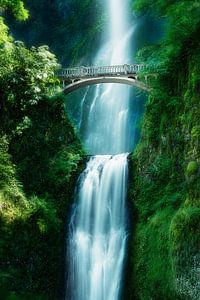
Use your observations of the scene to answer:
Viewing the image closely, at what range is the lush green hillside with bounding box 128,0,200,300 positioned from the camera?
45.5 feet

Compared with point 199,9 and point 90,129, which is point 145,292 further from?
point 90,129

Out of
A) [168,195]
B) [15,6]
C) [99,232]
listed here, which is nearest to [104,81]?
[99,232]

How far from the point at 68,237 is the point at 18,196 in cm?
288

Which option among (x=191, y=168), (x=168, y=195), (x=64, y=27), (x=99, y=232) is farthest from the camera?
(x=64, y=27)

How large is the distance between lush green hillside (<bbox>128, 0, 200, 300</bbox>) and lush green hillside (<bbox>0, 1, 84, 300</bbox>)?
3.35 m

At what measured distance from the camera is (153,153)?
18344 mm

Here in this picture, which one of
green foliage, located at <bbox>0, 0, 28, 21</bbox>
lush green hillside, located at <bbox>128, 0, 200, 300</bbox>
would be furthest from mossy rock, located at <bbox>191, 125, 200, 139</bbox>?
green foliage, located at <bbox>0, 0, 28, 21</bbox>

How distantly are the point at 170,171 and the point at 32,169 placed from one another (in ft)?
21.3

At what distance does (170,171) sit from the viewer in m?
16.9

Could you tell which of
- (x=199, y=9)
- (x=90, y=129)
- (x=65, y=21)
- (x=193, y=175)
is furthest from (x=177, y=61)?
(x=65, y=21)

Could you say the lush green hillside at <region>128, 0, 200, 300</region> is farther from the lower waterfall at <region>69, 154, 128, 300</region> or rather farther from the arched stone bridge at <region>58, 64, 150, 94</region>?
the arched stone bridge at <region>58, 64, 150, 94</region>

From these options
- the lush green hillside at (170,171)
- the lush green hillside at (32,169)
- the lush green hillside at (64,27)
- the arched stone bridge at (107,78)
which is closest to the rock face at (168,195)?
the lush green hillside at (170,171)

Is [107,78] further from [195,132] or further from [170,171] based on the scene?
[195,132]

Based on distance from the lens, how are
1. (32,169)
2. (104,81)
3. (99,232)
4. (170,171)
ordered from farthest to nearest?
(104,81) < (32,169) < (99,232) < (170,171)
